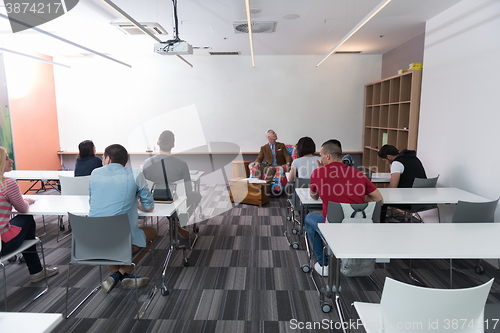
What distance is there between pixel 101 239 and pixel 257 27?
4.16m

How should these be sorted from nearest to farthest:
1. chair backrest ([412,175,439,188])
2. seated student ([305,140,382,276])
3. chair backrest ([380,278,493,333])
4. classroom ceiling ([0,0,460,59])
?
1. chair backrest ([380,278,493,333])
2. seated student ([305,140,382,276])
3. chair backrest ([412,175,439,188])
4. classroom ceiling ([0,0,460,59])

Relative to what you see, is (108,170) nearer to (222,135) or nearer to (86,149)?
(86,149)

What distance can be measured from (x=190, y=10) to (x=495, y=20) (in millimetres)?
3652

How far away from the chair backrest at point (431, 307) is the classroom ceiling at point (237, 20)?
152 inches

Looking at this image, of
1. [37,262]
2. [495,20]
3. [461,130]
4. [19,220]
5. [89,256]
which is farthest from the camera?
[461,130]

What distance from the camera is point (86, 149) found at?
438 cm

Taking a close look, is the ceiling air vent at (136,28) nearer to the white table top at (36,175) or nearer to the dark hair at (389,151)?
the white table top at (36,175)

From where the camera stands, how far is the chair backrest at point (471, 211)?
2.71 m

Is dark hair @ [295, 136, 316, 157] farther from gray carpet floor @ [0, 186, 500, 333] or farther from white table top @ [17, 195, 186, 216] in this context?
white table top @ [17, 195, 186, 216]

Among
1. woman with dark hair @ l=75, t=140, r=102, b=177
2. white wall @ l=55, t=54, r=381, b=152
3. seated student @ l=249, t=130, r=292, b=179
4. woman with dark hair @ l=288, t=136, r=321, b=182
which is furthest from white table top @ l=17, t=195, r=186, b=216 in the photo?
white wall @ l=55, t=54, r=381, b=152

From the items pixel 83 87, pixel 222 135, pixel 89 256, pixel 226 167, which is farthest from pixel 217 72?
pixel 89 256

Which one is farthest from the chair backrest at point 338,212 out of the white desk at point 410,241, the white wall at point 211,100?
the white wall at point 211,100

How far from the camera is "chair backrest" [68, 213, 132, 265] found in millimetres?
2385

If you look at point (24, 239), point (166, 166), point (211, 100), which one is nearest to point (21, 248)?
point (24, 239)
